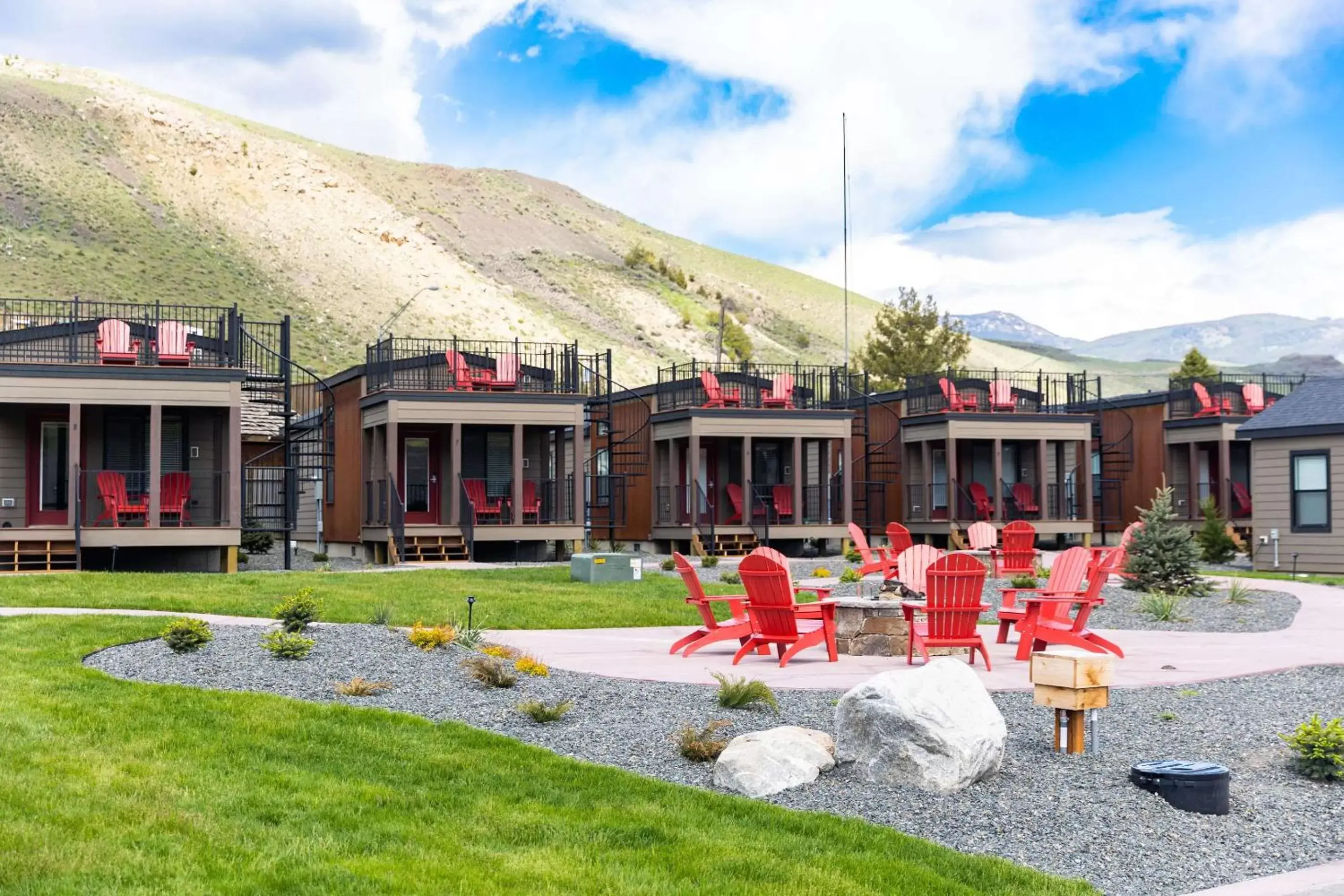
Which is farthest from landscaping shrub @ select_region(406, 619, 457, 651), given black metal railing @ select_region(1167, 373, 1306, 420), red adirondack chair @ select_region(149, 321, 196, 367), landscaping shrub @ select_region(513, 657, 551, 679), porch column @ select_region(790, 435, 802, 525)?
black metal railing @ select_region(1167, 373, 1306, 420)

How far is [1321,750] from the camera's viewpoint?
24.8 ft

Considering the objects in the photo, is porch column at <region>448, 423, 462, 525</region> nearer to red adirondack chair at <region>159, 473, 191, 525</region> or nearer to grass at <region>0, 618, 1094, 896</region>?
red adirondack chair at <region>159, 473, 191, 525</region>

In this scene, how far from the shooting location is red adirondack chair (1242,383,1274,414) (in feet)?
111

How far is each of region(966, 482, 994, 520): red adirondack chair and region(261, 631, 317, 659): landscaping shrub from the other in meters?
23.3

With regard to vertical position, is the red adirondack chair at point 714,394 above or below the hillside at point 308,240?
below

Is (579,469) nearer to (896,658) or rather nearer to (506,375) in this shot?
(506,375)

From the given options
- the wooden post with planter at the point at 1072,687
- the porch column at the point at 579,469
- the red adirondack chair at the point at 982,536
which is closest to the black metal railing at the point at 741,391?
the porch column at the point at 579,469

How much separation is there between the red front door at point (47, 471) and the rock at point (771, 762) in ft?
61.7

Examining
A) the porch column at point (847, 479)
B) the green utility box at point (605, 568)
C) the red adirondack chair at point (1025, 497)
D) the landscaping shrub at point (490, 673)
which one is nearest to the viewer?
the landscaping shrub at point (490, 673)

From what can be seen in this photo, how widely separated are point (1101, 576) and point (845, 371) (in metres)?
18.3

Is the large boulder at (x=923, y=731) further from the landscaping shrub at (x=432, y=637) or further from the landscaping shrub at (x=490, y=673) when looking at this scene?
the landscaping shrub at (x=432, y=637)

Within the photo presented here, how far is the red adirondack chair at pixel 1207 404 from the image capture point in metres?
33.4

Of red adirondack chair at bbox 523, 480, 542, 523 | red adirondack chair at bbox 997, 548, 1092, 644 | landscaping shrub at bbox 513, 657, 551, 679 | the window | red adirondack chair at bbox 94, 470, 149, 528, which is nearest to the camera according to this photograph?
landscaping shrub at bbox 513, 657, 551, 679

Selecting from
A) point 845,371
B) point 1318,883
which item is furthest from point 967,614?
point 845,371
